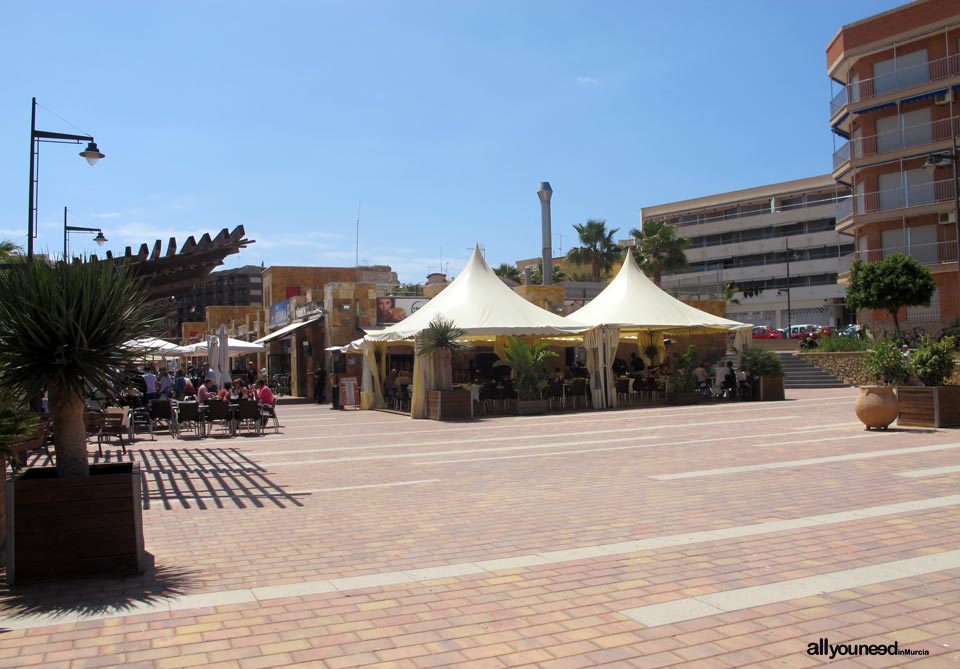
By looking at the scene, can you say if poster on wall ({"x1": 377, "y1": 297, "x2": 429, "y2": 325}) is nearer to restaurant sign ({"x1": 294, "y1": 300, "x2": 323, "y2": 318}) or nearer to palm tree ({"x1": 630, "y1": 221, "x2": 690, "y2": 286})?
restaurant sign ({"x1": 294, "y1": 300, "x2": 323, "y2": 318})

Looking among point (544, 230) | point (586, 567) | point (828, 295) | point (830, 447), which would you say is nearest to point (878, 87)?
point (544, 230)

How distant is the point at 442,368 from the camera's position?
19766 millimetres

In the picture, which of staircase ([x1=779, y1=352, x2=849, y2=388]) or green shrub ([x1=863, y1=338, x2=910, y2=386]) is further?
staircase ([x1=779, y1=352, x2=849, y2=388])

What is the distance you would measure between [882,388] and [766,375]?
390 inches

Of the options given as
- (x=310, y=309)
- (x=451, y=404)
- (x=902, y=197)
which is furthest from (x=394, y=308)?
(x=902, y=197)

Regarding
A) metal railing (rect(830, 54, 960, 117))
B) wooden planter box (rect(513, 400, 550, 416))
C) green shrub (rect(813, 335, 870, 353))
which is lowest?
wooden planter box (rect(513, 400, 550, 416))

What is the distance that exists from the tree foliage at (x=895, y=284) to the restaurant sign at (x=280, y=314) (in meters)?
23.1

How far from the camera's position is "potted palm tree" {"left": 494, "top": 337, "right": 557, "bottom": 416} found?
20.5 meters

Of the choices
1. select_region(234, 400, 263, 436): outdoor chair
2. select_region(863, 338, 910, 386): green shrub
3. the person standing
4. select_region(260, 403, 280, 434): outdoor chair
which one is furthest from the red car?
select_region(234, 400, 263, 436): outdoor chair

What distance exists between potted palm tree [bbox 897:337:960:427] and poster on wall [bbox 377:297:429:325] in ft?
63.1

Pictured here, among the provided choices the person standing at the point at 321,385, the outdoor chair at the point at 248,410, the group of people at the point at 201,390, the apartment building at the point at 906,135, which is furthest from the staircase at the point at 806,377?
the outdoor chair at the point at 248,410

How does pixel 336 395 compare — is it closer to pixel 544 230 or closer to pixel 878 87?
pixel 544 230

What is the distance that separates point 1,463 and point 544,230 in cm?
3983

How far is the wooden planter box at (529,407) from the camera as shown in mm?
20328
